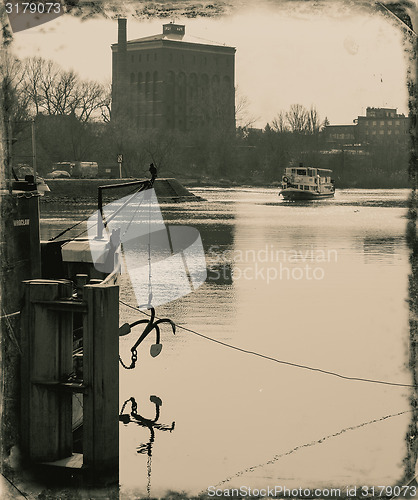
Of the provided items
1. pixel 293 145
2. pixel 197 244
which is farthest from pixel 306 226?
pixel 293 145

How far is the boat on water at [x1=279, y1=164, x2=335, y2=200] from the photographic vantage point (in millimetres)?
68375

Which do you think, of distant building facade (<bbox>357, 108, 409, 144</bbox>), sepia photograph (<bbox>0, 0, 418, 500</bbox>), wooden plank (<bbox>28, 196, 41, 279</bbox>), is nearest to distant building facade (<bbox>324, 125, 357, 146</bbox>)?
distant building facade (<bbox>357, 108, 409, 144</bbox>)

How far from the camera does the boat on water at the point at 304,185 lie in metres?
68.4

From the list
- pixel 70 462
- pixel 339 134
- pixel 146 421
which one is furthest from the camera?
pixel 339 134

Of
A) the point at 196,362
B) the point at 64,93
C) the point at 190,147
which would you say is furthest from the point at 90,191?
the point at 196,362

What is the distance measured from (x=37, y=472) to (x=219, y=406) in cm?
265

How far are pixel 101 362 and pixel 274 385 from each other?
12.3ft

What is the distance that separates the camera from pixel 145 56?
56656 mm

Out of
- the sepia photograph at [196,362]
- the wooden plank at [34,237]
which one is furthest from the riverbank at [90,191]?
the wooden plank at [34,237]

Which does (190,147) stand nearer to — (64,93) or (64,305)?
(64,93)

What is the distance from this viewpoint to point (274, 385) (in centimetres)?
1044

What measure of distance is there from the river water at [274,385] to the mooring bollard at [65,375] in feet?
1.76

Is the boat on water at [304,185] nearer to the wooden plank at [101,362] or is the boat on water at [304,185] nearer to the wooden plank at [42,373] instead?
the wooden plank at [42,373]

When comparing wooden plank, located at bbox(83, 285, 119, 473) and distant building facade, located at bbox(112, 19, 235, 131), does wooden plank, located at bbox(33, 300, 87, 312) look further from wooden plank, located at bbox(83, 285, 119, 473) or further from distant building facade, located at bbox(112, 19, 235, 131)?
distant building facade, located at bbox(112, 19, 235, 131)
